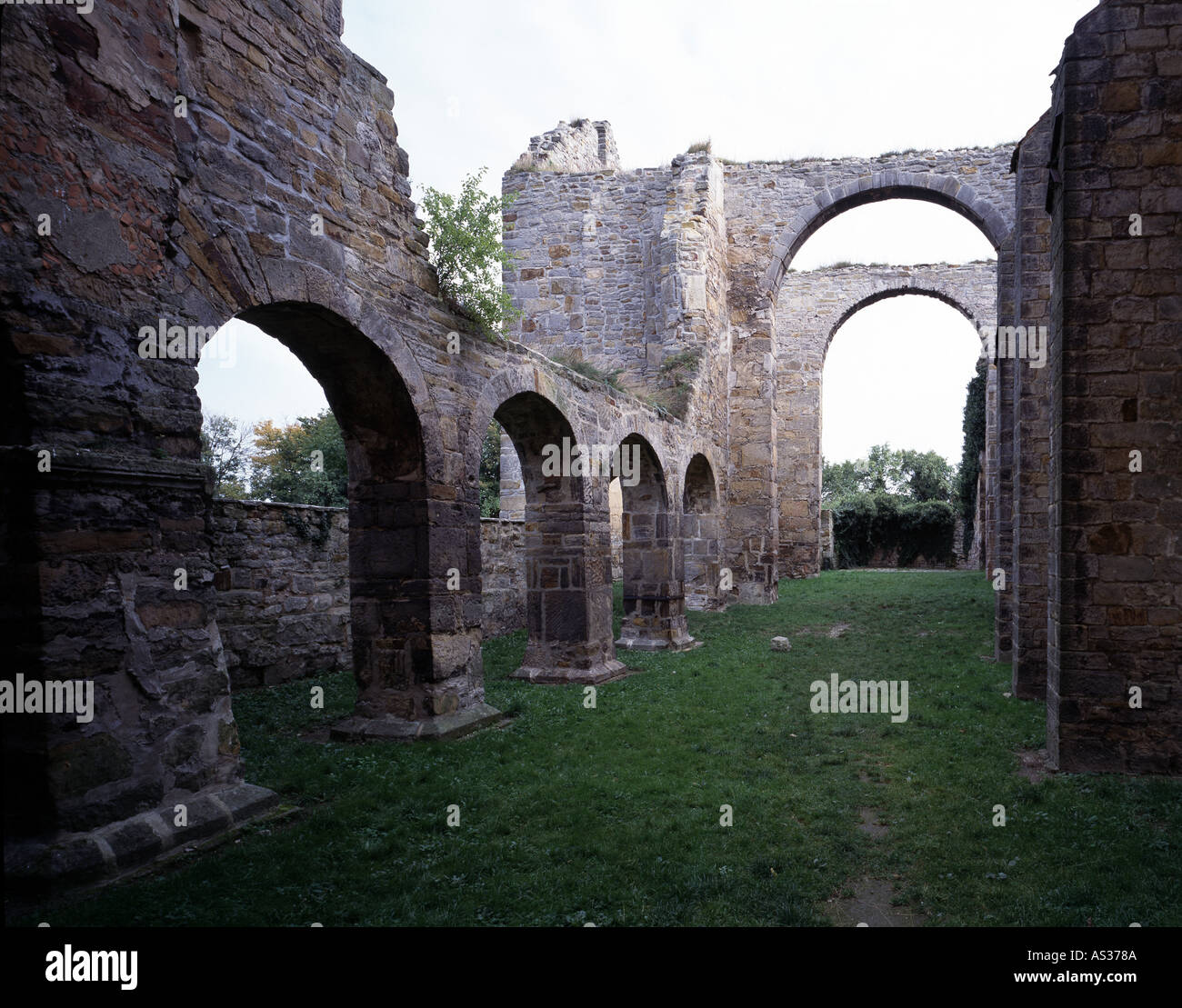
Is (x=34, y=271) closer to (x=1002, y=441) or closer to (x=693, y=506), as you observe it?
(x=1002, y=441)

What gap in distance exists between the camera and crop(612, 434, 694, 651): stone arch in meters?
12.2

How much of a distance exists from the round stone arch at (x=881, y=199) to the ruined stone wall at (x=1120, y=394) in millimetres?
12106

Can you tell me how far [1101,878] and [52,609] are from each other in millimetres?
5088

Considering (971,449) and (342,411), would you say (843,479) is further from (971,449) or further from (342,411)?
(342,411)

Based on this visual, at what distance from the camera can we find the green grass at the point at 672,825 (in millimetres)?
3674

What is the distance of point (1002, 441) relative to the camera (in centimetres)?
929

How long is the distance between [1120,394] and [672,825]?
426 cm

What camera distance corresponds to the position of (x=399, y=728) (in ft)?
21.4

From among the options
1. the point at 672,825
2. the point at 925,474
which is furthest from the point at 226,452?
the point at 925,474

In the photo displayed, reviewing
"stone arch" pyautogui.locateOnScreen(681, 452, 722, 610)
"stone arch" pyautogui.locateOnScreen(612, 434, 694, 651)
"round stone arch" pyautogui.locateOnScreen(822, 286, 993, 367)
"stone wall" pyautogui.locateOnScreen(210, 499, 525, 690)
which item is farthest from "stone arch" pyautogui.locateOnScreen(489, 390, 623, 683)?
"round stone arch" pyautogui.locateOnScreen(822, 286, 993, 367)

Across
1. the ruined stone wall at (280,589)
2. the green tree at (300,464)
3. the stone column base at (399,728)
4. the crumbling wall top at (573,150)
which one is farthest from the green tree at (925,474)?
the stone column base at (399,728)

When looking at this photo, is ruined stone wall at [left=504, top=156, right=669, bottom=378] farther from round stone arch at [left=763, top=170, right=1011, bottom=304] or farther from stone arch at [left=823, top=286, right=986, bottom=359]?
stone arch at [left=823, top=286, right=986, bottom=359]

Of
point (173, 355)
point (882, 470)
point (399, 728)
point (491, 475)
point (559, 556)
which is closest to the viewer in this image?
point (173, 355)
